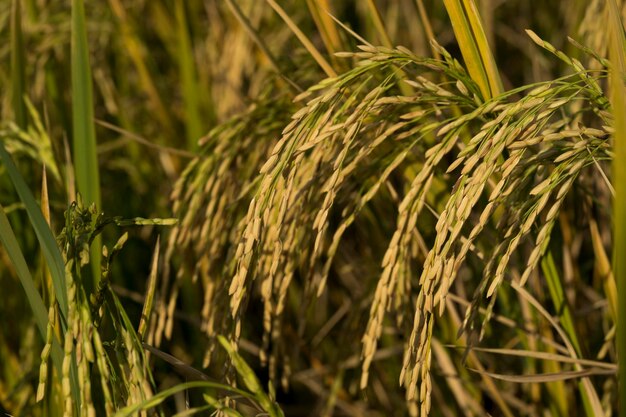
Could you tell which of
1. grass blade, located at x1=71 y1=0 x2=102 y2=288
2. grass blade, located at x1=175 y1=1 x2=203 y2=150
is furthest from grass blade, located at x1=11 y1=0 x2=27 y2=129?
grass blade, located at x1=175 y1=1 x2=203 y2=150

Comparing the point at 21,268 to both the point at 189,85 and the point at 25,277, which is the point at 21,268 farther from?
the point at 189,85

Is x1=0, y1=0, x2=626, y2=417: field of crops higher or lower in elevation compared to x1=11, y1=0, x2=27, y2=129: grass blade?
lower

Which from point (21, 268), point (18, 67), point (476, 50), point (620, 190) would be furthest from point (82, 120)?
point (620, 190)

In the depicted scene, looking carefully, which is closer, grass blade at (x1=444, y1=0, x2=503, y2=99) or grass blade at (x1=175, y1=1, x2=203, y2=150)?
grass blade at (x1=444, y1=0, x2=503, y2=99)

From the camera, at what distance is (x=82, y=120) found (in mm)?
1235

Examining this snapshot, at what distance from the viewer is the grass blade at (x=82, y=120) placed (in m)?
1.22

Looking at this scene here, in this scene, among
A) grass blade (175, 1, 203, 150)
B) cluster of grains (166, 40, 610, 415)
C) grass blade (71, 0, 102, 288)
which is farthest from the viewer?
grass blade (175, 1, 203, 150)

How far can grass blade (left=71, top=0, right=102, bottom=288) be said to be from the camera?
122cm

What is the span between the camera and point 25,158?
1.81 meters

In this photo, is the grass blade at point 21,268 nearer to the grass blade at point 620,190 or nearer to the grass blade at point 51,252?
the grass blade at point 51,252

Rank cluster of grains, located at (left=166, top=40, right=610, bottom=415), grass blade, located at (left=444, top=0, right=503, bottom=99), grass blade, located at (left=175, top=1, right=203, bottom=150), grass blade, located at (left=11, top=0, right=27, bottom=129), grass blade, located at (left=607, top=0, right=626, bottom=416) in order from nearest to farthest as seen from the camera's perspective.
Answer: grass blade, located at (left=607, top=0, right=626, bottom=416)
cluster of grains, located at (left=166, top=40, right=610, bottom=415)
grass blade, located at (left=444, top=0, right=503, bottom=99)
grass blade, located at (left=11, top=0, right=27, bottom=129)
grass blade, located at (left=175, top=1, right=203, bottom=150)

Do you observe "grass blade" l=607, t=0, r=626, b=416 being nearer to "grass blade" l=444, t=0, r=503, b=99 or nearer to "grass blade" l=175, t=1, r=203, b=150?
"grass blade" l=444, t=0, r=503, b=99

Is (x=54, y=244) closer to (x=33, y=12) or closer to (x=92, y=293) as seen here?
(x=92, y=293)

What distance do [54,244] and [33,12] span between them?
118 cm
